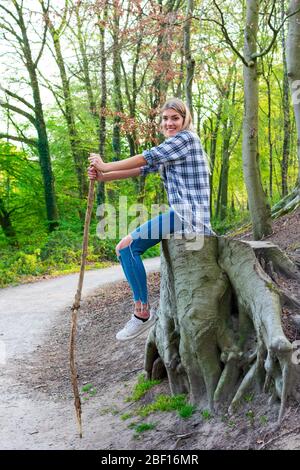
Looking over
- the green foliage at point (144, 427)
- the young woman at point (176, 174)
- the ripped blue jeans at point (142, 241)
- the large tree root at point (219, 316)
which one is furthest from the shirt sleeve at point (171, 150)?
the green foliage at point (144, 427)

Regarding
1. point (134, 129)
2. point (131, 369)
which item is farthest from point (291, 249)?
point (134, 129)

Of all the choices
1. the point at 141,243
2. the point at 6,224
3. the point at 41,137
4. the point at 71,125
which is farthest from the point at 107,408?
the point at 71,125

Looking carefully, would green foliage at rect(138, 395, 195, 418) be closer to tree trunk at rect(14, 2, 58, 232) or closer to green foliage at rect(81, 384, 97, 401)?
green foliage at rect(81, 384, 97, 401)

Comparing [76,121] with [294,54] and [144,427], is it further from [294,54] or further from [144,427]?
[144,427]

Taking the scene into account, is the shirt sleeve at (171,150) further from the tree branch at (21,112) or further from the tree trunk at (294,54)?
the tree branch at (21,112)

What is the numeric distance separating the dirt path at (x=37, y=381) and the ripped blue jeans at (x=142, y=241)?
149 cm

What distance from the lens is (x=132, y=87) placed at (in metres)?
22.8

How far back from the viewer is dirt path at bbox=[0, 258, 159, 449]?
16.6 ft

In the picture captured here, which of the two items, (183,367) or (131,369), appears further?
(131,369)

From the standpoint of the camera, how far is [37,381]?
674 centimetres

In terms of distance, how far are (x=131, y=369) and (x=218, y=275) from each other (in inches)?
93.5

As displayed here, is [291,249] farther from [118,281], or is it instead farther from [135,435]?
[118,281]

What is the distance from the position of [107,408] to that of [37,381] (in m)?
1.61

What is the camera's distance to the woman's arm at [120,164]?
422 cm
